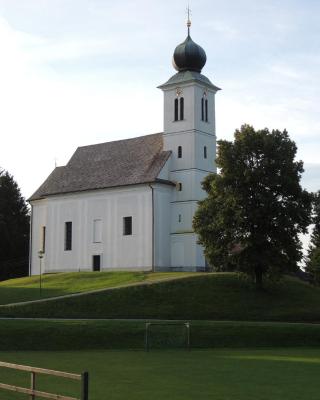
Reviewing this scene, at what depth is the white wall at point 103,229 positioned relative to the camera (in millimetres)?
62969

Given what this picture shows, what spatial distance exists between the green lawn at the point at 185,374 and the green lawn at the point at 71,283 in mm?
20185

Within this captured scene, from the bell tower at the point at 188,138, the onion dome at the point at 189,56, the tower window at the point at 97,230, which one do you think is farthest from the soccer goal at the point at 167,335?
the onion dome at the point at 189,56

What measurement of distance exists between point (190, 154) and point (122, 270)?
1269 cm

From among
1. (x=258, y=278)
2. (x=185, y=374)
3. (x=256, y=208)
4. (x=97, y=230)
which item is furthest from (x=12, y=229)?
(x=185, y=374)

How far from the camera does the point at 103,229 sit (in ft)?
218

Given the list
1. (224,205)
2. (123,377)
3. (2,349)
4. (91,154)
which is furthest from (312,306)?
(91,154)

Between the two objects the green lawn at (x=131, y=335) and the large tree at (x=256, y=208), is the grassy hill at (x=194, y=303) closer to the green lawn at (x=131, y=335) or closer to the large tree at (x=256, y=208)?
the large tree at (x=256, y=208)

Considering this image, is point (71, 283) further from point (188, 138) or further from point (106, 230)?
point (188, 138)

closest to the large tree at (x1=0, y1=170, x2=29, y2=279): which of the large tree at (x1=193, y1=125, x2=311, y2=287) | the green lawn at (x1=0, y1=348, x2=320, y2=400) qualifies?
the large tree at (x1=193, y1=125, x2=311, y2=287)

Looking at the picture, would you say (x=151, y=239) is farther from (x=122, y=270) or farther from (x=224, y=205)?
(x=224, y=205)

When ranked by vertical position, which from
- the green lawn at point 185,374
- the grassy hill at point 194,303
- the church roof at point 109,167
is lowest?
the green lawn at point 185,374

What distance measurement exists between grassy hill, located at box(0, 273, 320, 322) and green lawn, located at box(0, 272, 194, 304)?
412 centimetres

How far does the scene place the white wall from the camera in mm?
62969

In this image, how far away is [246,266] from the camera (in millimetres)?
46156
